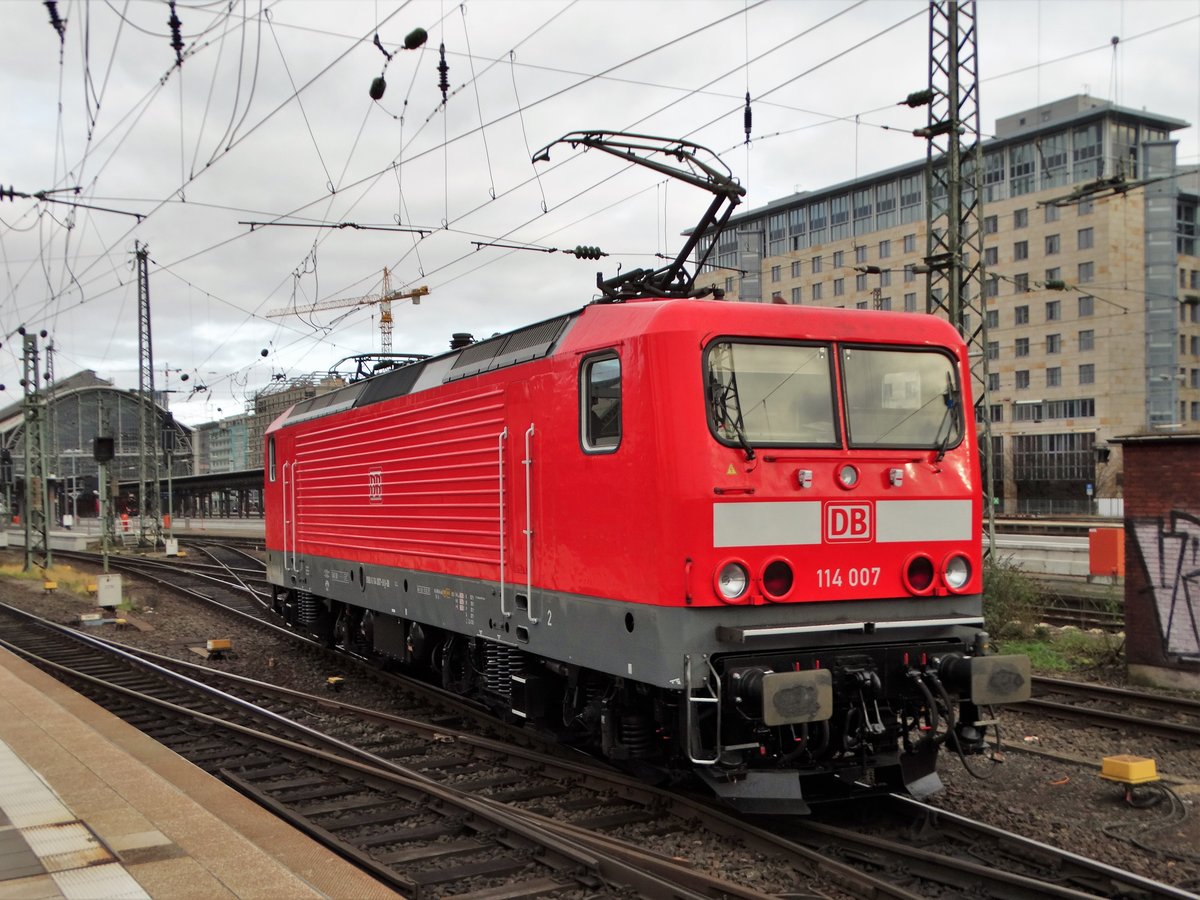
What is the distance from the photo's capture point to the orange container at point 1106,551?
20244 mm

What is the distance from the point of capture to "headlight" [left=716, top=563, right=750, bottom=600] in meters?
6.69

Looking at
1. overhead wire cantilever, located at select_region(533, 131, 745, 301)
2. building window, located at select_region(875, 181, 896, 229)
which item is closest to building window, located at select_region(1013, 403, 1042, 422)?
building window, located at select_region(875, 181, 896, 229)

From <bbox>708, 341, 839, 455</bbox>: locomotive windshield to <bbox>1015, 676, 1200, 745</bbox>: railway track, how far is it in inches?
189

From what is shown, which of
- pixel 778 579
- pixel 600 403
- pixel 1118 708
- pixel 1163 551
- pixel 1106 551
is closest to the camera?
pixel 778 579

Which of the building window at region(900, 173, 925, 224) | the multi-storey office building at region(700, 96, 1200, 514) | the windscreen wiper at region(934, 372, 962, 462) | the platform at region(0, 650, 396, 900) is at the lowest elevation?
the platform at region(0, 650, 396, 900)

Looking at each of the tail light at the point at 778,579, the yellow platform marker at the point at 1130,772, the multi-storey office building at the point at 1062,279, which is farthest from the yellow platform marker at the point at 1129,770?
the multi-storey office building at the point at 1062,279

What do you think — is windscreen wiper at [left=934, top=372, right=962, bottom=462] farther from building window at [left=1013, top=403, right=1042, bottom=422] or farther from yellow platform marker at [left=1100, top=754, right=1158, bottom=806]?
building window at [left=1013, top=403, right=1042, bottom=422]

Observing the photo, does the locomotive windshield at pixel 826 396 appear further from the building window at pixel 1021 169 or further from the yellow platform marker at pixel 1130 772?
→ the building window at pixel 1021 169

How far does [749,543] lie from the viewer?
268 inches

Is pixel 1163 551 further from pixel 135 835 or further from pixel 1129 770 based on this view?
pixel 135 835

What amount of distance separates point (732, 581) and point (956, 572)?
185 centimetres

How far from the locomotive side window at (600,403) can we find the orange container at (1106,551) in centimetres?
1592

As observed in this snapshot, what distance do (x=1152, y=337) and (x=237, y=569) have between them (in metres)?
50.0

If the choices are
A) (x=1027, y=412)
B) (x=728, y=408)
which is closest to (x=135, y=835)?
(x=728, y=408)
